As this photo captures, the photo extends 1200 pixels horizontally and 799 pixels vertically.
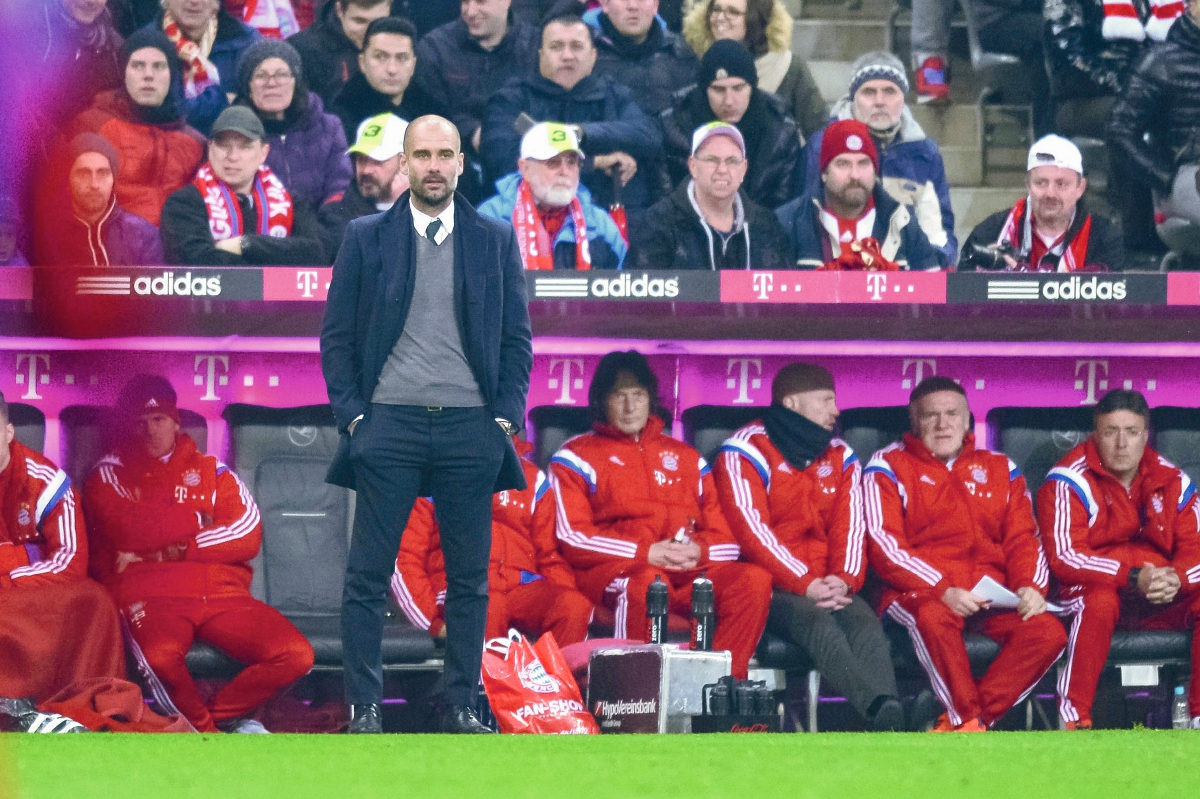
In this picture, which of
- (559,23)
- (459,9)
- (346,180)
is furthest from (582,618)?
(459,9)

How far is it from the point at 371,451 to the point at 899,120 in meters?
3.88

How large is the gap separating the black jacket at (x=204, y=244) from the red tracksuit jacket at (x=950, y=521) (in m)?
2.39

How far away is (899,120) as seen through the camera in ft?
26.9

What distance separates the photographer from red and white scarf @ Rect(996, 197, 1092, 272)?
751 centimetres

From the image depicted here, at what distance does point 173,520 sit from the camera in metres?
6.73

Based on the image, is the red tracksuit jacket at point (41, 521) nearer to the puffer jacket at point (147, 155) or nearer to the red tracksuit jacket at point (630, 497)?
the puffer jacket at point (147, 155)

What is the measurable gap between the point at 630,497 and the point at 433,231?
198cm

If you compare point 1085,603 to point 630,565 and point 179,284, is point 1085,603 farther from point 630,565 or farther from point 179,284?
point 179,284

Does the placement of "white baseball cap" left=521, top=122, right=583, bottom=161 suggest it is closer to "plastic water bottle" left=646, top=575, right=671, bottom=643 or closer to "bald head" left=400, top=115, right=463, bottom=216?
"plastic water bottle" left=646, top=575, right=671, bottom=643

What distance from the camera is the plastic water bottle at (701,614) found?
6.21 meters

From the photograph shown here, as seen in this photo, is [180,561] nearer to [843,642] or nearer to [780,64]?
[843,642]

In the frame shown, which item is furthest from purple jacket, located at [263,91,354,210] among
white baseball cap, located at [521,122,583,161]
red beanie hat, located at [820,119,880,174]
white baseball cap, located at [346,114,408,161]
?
red beanie hat, located at [820,119,880,174]

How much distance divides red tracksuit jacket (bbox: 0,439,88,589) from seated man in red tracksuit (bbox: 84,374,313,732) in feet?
0.74

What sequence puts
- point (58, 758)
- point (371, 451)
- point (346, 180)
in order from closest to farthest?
point (58, 758), point (371, 451), point (346, 180)
